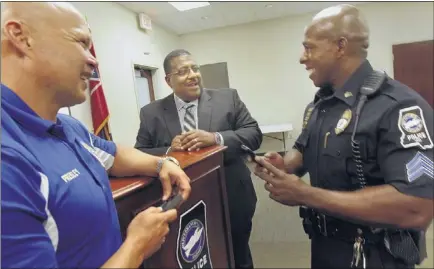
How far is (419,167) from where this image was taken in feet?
2.42

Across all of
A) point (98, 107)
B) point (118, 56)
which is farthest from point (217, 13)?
point (98, 107)

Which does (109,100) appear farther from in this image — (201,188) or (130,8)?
(201,188)

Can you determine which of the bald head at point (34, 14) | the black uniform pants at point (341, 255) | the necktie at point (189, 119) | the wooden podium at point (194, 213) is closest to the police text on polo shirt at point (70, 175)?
the wooden podium at point (194, 213)

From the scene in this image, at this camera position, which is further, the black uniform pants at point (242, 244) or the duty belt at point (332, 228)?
the black uniform pants at point (242, 244)

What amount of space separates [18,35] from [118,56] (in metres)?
2.60

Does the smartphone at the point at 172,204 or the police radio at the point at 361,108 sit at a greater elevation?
the police radio at the point at 361,108

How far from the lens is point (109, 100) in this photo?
2893mm

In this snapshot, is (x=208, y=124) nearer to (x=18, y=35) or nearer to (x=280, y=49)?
(x=18, y=35)

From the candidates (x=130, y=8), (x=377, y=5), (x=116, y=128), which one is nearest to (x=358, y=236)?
(x=116, y=128)

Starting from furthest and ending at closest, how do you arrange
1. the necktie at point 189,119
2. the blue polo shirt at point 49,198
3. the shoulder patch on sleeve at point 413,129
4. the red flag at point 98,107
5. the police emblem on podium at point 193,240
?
1. the red flag at point 98,107
2. the necktie at point 189,119
3. the police emblem on podium at point 193,240
4. the shoulder patch on sleeve at point 413,129
5. the blue polo shirt at point 49,198

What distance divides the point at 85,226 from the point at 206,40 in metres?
3.38

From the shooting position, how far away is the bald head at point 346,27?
0.90 metres

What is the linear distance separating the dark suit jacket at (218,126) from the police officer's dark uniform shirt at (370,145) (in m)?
0.40

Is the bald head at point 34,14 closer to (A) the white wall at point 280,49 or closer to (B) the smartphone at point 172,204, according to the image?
(B) the smartphone at point 172,204
